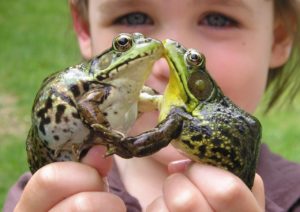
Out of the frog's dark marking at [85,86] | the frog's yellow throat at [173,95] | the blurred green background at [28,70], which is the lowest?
the blurred green background at [28,70]

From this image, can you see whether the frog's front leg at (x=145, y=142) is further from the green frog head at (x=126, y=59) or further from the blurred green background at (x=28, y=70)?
the blurred green background at (x=28, y=70)

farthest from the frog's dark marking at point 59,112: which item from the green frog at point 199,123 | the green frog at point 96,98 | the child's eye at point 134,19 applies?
the child's eye at point 134,19

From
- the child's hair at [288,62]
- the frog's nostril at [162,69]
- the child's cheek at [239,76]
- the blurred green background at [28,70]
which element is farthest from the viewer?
the blurred green background at [28,70]

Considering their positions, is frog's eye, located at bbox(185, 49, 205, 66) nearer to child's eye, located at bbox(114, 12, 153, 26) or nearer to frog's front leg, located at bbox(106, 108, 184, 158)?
frog's front leg, located at bbox(106, 108, 184, 158)

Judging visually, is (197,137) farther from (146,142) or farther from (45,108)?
(45,108)

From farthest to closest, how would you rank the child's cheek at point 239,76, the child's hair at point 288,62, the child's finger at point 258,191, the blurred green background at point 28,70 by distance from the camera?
the blurred green background at point 28,70 < the child's hair at point 288,62 < the child's cheek at point 239,76 < the child's finger at point 258,191

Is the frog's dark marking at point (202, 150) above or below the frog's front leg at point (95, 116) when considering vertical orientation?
below

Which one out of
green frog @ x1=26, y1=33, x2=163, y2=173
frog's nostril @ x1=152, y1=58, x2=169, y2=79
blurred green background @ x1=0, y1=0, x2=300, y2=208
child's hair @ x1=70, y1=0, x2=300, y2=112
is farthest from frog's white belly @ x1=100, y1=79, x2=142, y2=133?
blurred green background @ x1=0, y1=0, x2=300, y2=208

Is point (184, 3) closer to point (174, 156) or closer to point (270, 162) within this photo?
point (174, 156)

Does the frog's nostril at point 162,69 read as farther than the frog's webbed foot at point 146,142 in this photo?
Yes
